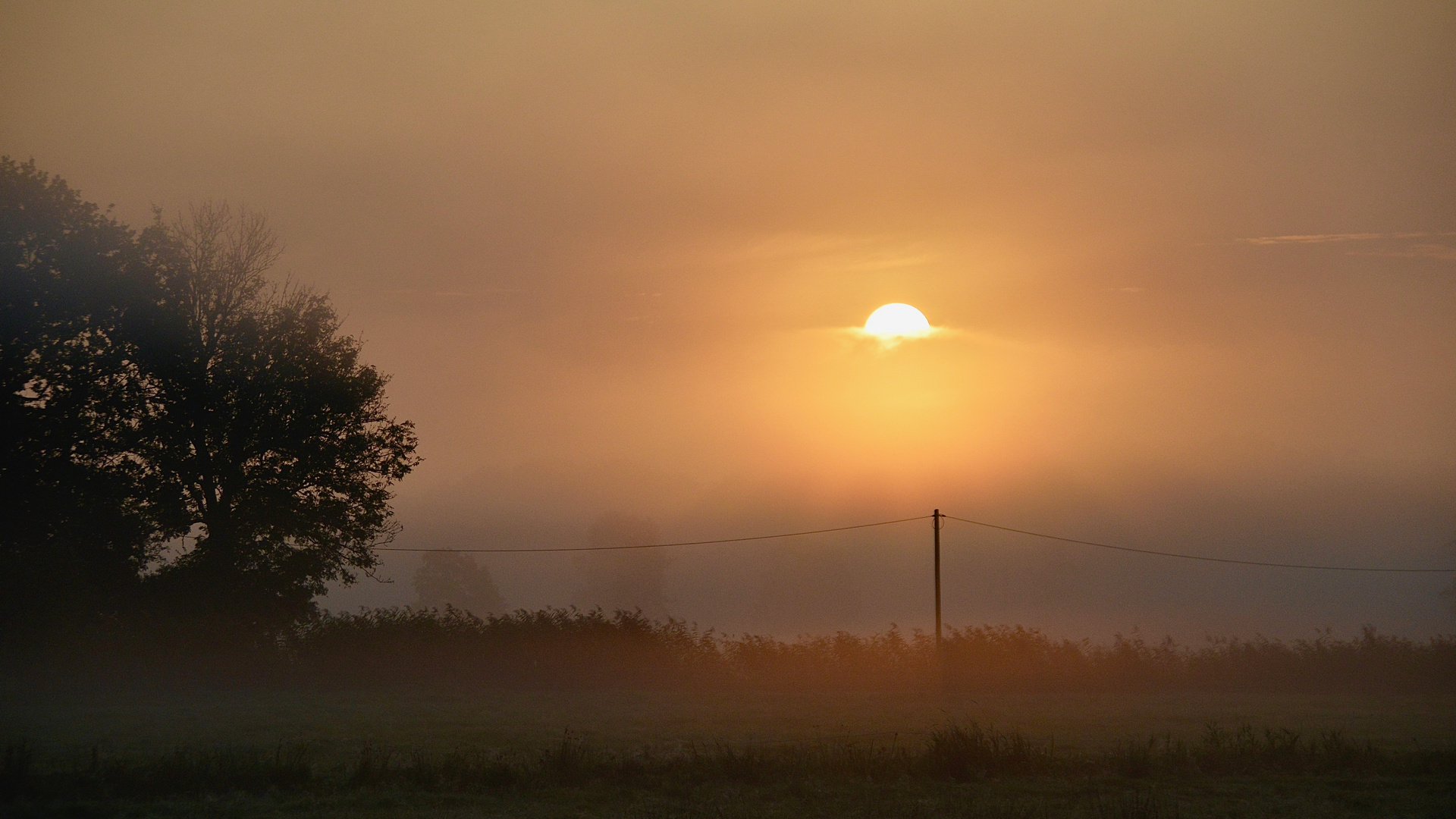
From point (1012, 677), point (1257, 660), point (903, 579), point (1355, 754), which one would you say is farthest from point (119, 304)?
point (903, 579)

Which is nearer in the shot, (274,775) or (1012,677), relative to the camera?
(274,775)

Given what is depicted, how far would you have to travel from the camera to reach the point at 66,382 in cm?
3741

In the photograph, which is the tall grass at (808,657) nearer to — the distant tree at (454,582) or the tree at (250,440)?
the tree at (250,440)

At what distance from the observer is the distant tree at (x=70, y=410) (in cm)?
3488

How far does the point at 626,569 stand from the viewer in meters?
132

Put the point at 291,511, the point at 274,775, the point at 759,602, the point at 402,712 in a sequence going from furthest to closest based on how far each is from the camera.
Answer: the point at 759,602 < the point at 291,511 < the point at 402,712 < the point at 274,775

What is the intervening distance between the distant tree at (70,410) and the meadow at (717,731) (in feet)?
11.5

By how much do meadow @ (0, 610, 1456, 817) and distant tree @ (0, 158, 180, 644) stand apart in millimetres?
3509

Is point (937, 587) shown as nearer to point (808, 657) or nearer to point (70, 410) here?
point (808, 657)

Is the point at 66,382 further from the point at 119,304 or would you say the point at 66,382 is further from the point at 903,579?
the point at 903,579

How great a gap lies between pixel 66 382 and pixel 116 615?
29.9 ft

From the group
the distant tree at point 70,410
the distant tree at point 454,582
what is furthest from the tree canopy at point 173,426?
the distant tree at point 454,582

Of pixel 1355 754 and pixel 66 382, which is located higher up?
pixel 66 382

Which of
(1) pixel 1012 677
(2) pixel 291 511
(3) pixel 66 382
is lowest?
(1) pixel 1012 677
